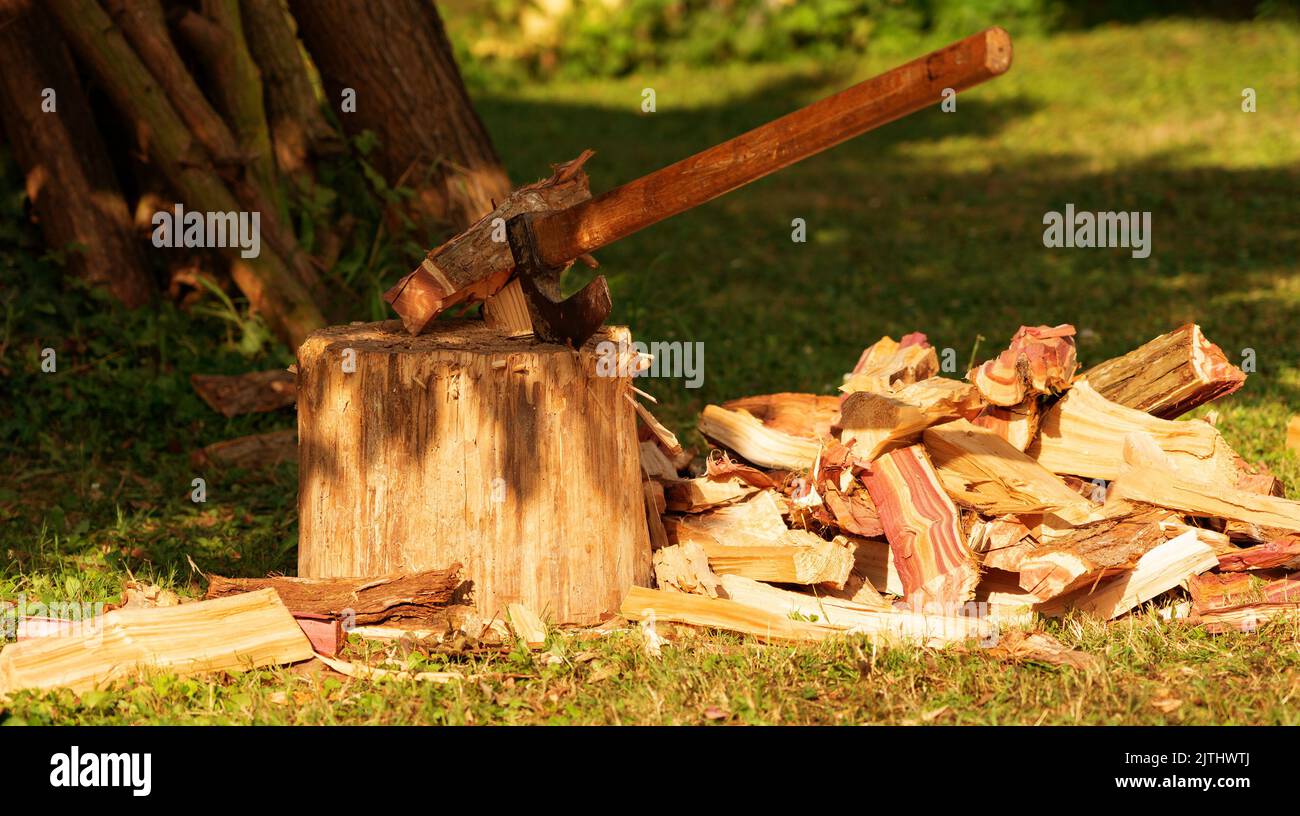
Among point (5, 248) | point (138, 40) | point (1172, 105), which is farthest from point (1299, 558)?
point (1172, 105)

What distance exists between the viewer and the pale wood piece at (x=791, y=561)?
4.07 metres

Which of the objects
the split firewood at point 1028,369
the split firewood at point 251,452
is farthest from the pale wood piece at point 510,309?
the split firewood at point 251,452

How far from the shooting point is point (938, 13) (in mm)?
15133

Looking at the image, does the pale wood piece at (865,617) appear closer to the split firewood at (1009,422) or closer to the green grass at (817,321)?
the green grass at (817,321)

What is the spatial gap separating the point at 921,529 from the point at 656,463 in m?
1.02

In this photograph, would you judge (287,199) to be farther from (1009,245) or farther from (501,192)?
(1009,245)

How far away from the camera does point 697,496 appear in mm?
4551

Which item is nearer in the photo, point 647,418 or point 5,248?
point 647,418

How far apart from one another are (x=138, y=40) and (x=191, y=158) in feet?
1.98

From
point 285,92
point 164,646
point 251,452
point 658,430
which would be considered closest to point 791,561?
point 658,430

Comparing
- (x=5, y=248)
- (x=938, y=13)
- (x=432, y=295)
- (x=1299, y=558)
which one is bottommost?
(x=1299, y=558)

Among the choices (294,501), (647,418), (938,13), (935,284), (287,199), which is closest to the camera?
(647,418)

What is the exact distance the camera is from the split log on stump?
382cm

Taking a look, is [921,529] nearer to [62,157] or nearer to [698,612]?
[698,612]
